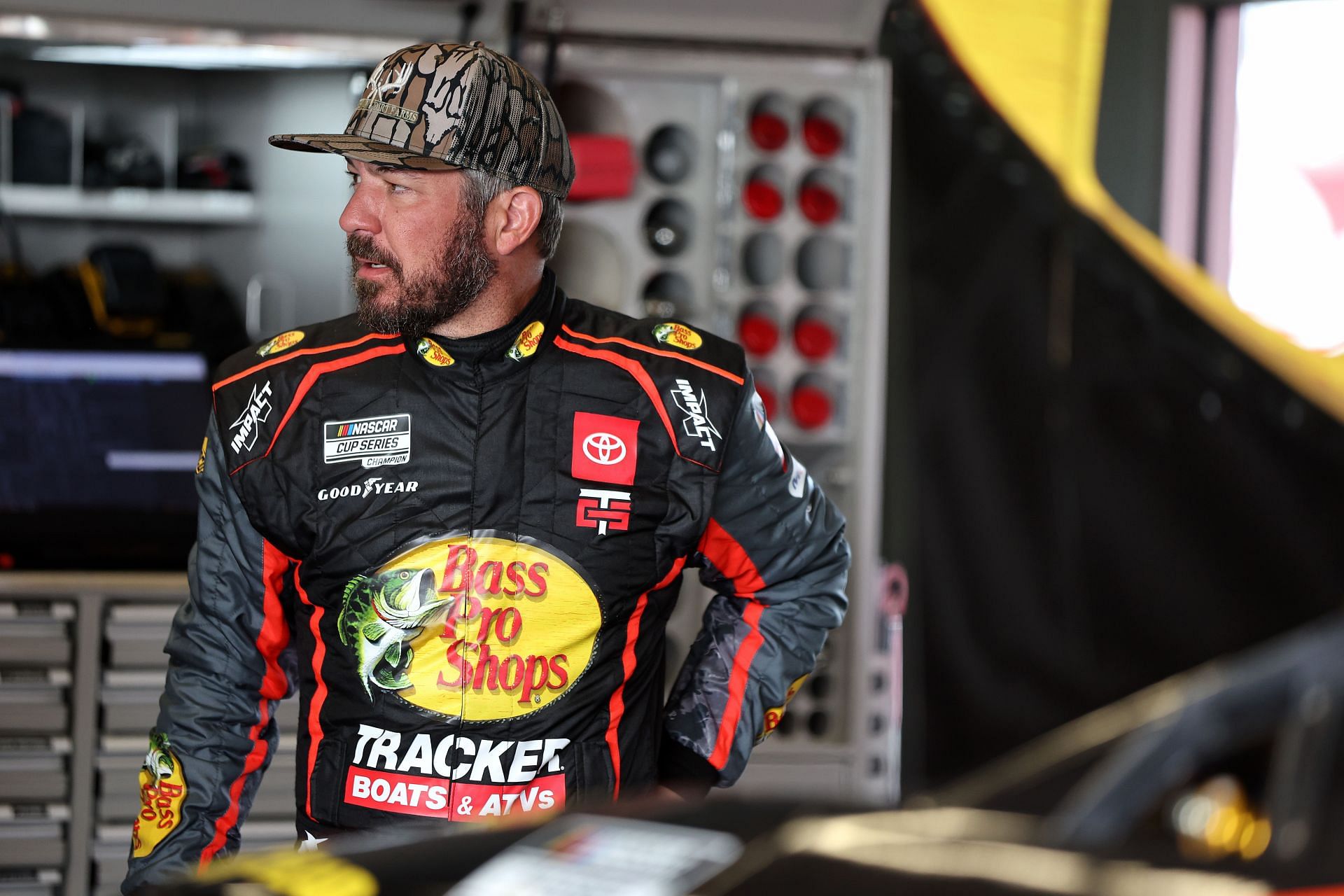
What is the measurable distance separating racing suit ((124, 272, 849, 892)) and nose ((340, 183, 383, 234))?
12cm

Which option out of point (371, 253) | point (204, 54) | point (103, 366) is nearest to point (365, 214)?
point (371, 253)

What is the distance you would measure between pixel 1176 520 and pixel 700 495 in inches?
74.5

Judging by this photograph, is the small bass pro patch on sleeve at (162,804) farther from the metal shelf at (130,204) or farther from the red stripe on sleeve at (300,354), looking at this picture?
the metal shelf at (130,204)

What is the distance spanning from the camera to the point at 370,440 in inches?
54.4

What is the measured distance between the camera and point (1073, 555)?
3217 mm

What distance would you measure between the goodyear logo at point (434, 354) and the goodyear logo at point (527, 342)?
0.21ft

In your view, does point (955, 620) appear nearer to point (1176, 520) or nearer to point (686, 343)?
point (1176, 520)

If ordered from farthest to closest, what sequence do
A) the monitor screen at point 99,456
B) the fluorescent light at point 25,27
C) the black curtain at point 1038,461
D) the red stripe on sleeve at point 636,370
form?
1. the black curtain at point 1038,461
2. the monitor screen at point 99,456
3. the fluorescent light at point 25,27
4. the red stripe on sleeve at point 636,370

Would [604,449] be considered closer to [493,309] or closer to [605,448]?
[605,448]

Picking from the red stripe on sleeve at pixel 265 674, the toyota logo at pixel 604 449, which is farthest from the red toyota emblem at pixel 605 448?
the red stripe on sleeve at pixel 265 674

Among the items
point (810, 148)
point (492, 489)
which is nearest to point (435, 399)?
point (492, 489)

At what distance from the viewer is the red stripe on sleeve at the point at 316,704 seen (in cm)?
136

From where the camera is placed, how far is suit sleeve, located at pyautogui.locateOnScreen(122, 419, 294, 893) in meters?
1.35

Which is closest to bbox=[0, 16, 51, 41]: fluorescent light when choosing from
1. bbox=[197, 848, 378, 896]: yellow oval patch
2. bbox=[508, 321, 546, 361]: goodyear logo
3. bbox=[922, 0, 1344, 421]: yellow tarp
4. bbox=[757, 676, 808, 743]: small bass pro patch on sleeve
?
bbox=[508, 321, 546, 361]: goodyear logo
